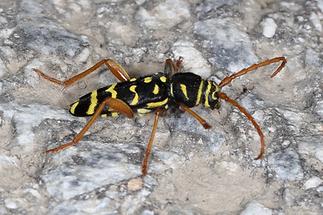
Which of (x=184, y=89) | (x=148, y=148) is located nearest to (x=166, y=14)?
(x=184, y=89)

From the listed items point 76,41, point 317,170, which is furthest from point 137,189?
point 76,41

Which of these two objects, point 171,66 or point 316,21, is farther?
point 316,21

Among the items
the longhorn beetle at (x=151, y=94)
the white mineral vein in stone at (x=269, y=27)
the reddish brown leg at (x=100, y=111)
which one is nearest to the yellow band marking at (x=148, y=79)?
the longhorn beetle at (x=151, y=94)

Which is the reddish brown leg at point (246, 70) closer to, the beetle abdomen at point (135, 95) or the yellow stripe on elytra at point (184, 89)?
the yellow stripe on elytra at point (184, 89)

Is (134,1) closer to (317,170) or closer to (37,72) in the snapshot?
(37,72)

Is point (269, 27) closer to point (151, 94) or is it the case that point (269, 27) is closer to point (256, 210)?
point (151, 94)
